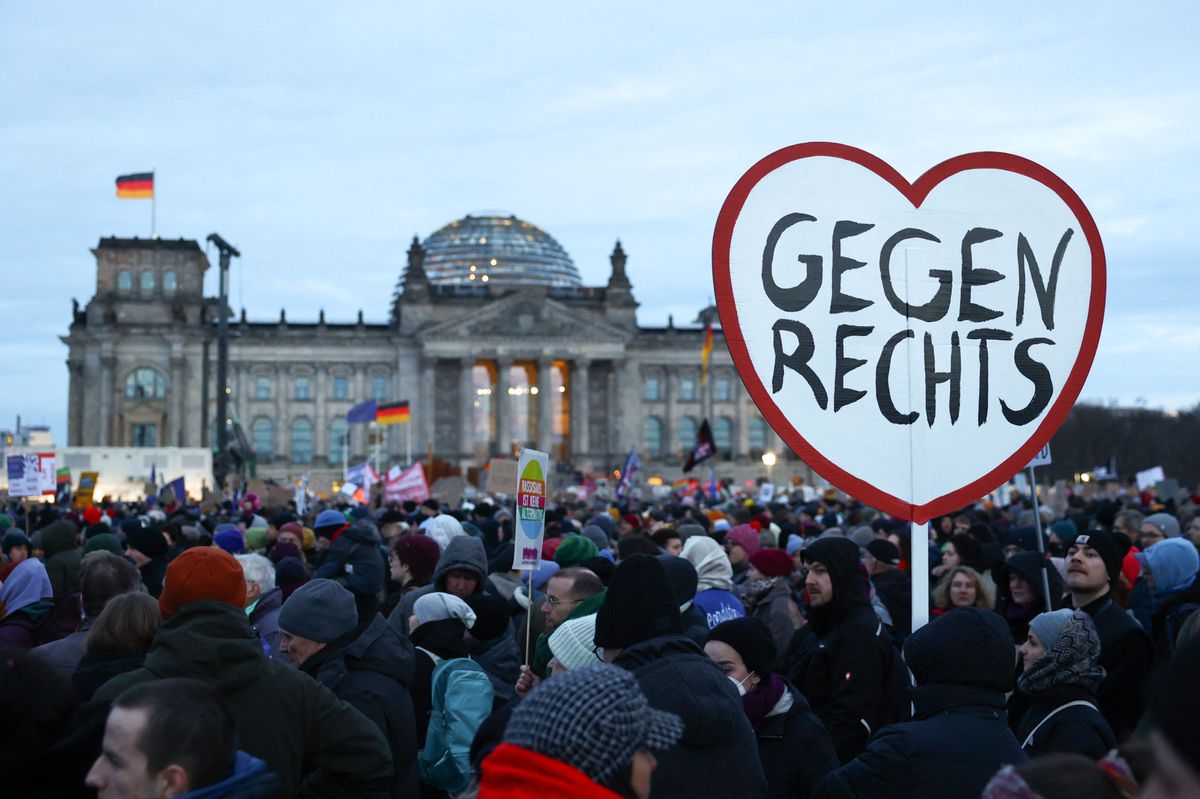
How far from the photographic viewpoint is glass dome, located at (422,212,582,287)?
9850 cm

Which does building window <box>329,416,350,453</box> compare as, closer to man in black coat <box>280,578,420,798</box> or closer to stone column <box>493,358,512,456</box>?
stone column <box>493,358,512,456</box>

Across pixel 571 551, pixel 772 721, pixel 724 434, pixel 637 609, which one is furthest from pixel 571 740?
pixel 724 434

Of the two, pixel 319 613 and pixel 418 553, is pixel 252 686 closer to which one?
pixel 319 613

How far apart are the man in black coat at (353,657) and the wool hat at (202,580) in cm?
77

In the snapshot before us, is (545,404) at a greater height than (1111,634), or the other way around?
(545,404)

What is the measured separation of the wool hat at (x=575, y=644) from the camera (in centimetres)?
552

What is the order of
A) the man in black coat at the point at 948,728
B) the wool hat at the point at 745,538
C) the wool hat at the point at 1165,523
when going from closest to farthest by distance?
the man in black coat at the point at 948,728 → the wool hat at the point at 745,538 → the wool hat at the point at 1165,523

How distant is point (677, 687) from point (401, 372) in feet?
260

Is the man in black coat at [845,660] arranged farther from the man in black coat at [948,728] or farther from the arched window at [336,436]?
the arched window at [336,436]

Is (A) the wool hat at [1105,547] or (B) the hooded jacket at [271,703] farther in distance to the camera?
(A) the wool hat at [1105,547]

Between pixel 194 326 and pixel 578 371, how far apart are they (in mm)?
21671

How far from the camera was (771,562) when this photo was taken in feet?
31.0

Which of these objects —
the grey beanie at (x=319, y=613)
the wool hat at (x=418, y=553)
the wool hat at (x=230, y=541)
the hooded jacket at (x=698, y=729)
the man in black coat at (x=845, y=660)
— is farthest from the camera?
the wool hat at (x=230, y=541)

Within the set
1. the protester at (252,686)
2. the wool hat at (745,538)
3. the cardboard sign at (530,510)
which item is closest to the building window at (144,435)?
the wool hat at (745,538)
